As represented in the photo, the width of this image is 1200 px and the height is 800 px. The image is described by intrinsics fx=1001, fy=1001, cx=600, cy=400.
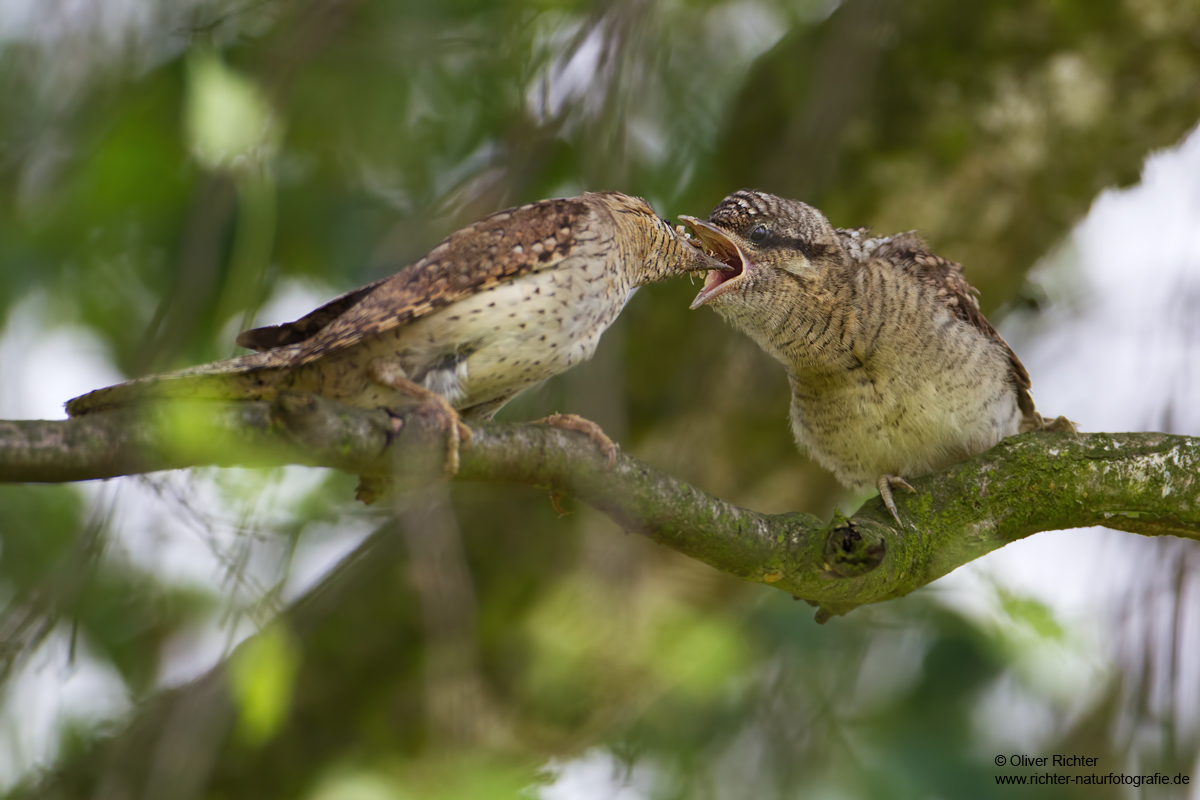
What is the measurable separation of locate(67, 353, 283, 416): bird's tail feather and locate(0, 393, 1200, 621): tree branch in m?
0.35

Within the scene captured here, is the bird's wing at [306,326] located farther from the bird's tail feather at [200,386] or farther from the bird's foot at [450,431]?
the bird's foot at [450,431]

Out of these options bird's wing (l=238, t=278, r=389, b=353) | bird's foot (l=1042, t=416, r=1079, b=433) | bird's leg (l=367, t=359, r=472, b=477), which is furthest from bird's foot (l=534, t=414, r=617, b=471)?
bird's foot (l=1042, t=416, r=1079, b=433)

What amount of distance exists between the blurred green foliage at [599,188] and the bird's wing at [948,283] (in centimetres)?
64

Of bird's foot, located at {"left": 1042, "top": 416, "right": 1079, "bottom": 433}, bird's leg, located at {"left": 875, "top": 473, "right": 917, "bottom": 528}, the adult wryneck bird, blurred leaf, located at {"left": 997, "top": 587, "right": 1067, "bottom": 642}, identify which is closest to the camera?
the adult wryneck bird

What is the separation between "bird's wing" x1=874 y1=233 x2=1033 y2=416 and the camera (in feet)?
12.4

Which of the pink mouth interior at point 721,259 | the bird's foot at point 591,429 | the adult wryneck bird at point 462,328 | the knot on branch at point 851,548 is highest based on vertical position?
the pink mouth interior at point 721,259

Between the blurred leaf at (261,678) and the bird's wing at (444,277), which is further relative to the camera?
the bird's wing at (444,277)

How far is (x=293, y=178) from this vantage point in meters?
4.90

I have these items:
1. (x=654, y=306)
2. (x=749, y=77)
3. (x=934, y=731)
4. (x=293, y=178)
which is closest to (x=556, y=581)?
(x=654, y=306)

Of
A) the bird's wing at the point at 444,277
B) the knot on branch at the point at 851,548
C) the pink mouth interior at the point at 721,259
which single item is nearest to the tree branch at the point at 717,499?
the knot on branch at the point at 851,548

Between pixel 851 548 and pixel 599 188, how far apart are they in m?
1.37

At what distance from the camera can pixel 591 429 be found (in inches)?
108

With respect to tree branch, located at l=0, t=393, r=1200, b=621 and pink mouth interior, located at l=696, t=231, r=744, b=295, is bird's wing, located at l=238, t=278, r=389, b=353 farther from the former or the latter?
pink mouth interior, located at l=696, t=231, r=744, b=295

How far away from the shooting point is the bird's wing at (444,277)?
9.25 feet
